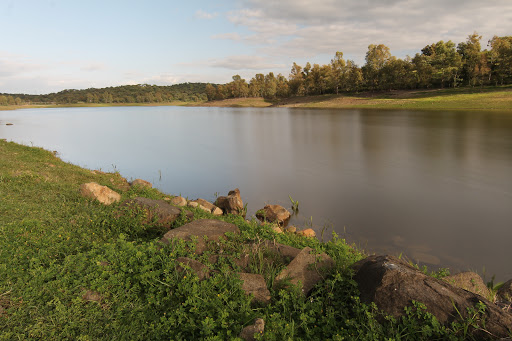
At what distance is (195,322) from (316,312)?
162 centimetres

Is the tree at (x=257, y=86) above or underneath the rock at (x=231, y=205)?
above

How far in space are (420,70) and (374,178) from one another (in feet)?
202

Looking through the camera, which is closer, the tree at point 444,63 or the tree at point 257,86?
the tree at point 444,63

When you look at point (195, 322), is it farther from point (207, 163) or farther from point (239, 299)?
point (207, 163)

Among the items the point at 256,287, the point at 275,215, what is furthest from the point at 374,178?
the point at 256,287

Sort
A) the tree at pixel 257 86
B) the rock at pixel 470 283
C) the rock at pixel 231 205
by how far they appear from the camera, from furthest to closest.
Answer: the tree at pixel 257 86
the rock at pixel 231 205
the rock at pixel 470 283

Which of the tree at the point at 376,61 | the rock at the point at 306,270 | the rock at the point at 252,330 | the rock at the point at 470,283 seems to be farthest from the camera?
the tree at the point at 376,61

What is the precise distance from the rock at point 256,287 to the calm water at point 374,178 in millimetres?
4732

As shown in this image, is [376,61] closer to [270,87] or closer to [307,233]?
[270,87]

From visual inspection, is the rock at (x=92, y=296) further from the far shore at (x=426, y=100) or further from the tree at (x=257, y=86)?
the tree at (x=257, y=86)

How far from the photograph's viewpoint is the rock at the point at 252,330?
133 inches

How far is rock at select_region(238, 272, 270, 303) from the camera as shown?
4262 millimetres

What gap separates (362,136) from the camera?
89.6 feet

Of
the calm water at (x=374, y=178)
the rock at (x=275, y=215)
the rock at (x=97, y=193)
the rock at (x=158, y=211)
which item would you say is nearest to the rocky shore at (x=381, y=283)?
the rock at (x=158, y=211)
